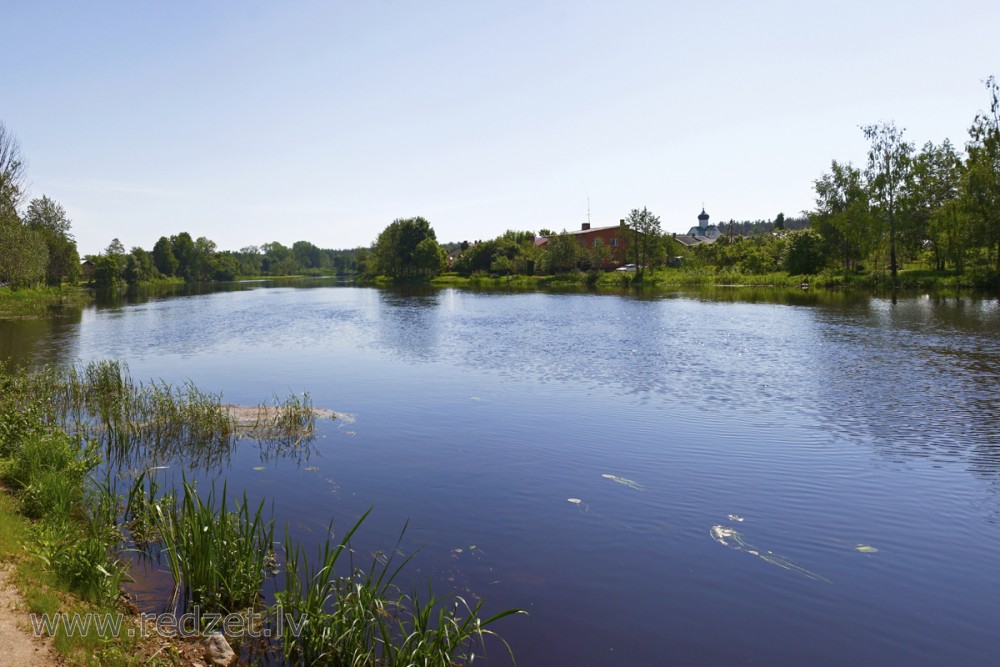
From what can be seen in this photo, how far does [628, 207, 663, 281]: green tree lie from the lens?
3300 inches

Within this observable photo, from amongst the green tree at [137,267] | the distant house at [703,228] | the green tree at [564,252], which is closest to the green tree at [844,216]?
the green tree at [564,252]

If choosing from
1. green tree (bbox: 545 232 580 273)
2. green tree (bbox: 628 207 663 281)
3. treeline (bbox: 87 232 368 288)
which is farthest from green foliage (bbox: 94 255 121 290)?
green tree (bbox: 628 207 663 281)

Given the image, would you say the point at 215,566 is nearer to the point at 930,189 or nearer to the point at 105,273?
the point at 930,189

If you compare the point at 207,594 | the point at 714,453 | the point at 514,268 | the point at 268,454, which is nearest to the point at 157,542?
the point at 207,594

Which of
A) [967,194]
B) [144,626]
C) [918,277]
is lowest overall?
[144,626]

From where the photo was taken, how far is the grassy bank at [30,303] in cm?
4819

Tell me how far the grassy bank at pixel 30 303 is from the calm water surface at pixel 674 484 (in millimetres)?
26794

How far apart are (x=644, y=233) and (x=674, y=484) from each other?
77619mm

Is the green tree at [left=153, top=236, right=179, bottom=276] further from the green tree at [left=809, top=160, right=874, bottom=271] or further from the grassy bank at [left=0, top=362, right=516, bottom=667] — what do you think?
the grassy bank at [left=0, top=362, right=516, bottom=667]

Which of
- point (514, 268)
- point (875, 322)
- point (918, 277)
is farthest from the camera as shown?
point (514, 268)

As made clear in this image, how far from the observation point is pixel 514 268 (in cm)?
10219

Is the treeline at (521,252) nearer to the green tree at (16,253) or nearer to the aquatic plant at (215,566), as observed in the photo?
the green tree at (16,253)

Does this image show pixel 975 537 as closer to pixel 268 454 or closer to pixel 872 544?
pixel 872 544

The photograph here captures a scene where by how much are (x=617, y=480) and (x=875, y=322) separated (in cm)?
2881
